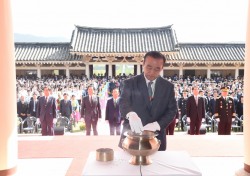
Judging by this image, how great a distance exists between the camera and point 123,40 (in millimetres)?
26812

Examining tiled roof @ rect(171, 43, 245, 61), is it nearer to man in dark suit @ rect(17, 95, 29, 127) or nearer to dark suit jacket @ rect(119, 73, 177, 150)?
man in dark suit @ rect(17, 95, 29, 127)

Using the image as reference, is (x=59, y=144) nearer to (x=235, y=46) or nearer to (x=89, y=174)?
(x=89, y=174)

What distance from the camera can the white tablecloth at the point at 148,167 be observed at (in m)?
2.20

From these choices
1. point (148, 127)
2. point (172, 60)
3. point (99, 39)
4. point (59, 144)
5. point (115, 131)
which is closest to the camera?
point (148, 127)

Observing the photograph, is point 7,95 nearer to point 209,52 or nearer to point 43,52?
point 43,52

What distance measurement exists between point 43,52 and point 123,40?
24.9ft

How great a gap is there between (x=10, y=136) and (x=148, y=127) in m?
1.97

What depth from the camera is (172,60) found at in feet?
80.2

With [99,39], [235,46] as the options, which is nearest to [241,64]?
[235,46]

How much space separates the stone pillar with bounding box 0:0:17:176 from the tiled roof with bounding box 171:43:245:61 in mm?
21922

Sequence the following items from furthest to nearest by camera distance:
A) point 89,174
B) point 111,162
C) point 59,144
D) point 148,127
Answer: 1. point 59,144
2. point 148,127
3. point 111,162
4. point 89,174

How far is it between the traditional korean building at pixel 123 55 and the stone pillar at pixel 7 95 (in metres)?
20.7

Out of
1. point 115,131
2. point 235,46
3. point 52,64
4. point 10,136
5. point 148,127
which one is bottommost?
point 115,131

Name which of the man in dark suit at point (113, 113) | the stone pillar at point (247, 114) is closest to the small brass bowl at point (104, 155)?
the stone pillar at point (247, 114)
